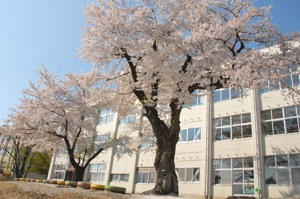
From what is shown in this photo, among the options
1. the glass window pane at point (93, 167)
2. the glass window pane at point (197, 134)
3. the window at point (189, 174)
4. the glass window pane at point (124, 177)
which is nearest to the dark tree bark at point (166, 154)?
the window at point (189, 174)

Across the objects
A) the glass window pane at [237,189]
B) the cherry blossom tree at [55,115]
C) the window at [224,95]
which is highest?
the window at [224,95]

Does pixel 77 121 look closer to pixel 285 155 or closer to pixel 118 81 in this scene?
pixel 118 81

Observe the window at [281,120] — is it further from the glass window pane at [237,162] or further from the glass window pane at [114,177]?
the glass window pane at [114,177]

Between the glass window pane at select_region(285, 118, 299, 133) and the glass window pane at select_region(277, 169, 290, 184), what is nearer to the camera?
the glass window pane at select_region(277, 169, 290, 184)

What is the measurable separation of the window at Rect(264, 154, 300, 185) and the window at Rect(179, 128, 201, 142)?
7.02 meters

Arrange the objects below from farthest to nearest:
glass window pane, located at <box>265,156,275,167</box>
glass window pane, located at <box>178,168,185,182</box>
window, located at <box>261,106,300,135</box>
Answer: glass window pane, located at <box>178,168,185,182</box>, glass window pane, located at <box>265,156,275,167</box>, window, located at <box>261,106,300,135</box>

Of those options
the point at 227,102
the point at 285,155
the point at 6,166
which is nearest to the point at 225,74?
the point at 285,155

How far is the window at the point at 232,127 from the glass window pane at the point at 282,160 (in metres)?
2.99

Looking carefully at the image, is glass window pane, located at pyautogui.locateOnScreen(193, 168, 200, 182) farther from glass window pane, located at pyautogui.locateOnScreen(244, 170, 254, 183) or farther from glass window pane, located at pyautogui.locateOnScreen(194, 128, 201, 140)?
glass window pane, located at pyautogui.locateOnScreen(244, 170, 254, 183)

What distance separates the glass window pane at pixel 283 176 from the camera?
66.0 feet

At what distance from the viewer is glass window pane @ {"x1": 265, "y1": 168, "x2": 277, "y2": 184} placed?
20.7 meters

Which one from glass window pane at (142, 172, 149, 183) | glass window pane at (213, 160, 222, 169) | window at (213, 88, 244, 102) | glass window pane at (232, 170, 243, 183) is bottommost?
glass window pane at (142, 172, 149, 183)

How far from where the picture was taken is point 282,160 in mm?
20859

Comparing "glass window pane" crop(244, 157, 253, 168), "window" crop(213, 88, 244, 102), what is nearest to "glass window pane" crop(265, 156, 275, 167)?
"glass window pane" crop(244, 157, 253, 168)
